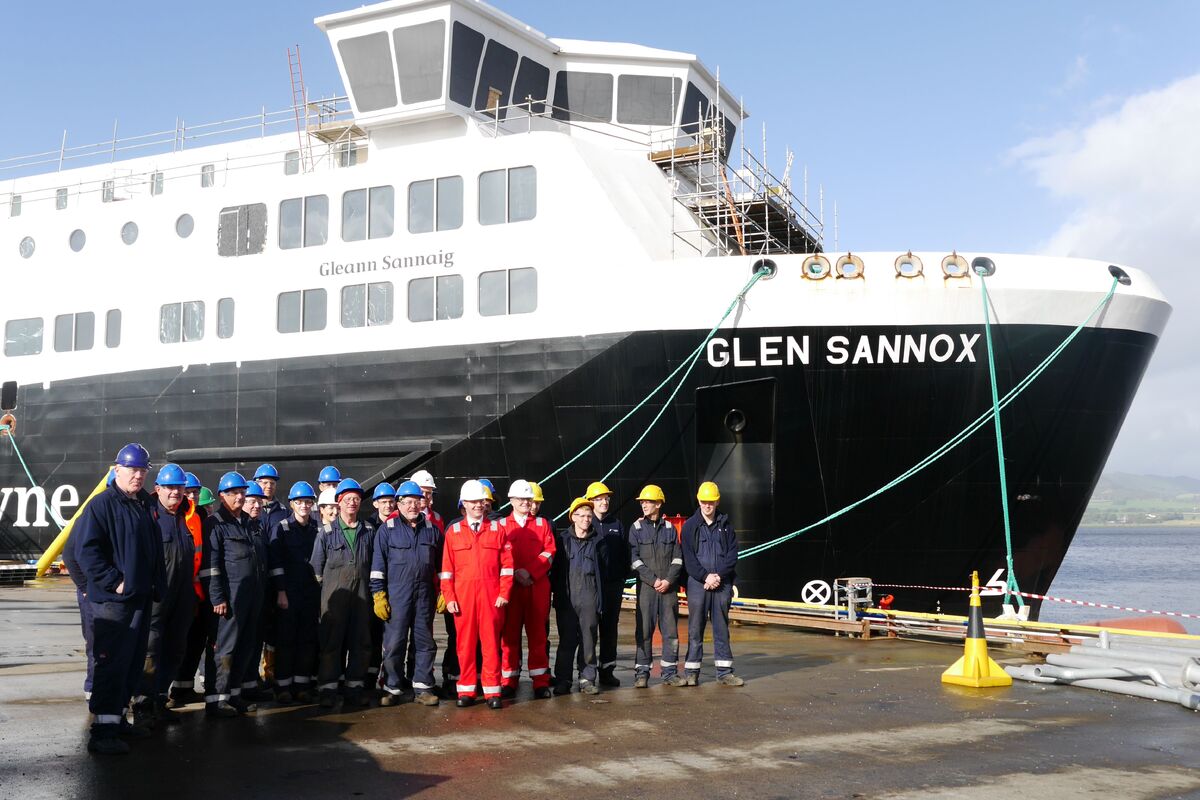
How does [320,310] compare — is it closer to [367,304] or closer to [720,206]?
[367,304]

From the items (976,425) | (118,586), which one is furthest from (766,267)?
(118,586)

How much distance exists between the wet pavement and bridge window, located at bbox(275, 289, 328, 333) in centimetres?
663

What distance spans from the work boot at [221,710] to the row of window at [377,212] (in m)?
7.76

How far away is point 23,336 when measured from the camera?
16.8m

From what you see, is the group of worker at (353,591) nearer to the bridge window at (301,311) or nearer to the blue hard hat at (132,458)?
the blue hard hat at (132,458)

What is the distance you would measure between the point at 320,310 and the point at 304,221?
1.32 meters

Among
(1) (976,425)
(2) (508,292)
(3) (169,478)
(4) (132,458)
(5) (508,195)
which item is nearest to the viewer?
(4) (132,458)

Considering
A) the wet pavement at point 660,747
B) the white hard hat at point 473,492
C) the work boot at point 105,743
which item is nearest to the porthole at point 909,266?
the wet pavement at point 660,747

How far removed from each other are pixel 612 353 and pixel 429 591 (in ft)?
17.6

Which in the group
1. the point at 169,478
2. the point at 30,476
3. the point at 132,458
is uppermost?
the point at 30,476

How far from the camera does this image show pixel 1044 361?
11664 millimetres

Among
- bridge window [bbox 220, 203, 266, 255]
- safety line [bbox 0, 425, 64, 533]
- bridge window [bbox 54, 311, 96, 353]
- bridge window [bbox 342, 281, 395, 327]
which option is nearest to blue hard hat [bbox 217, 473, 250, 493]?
bridge window [bbox 342, 281, 395, 327]

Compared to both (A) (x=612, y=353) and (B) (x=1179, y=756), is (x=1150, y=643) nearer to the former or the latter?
(B) (x=1179, y=756)

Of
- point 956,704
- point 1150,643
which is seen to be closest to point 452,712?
point 956,704
